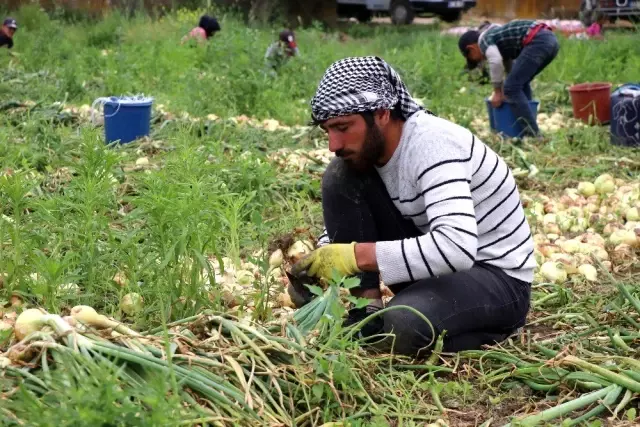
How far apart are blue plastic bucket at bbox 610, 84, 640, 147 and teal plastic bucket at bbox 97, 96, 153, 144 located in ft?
10.7

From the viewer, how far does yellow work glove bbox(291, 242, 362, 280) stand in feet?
9.45

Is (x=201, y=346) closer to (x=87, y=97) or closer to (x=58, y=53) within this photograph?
(x=87, y=97)

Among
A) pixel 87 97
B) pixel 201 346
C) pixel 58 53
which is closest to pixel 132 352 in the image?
pixel 201 346

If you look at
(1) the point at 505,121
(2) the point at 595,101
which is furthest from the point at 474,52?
(2) the point at 595,101

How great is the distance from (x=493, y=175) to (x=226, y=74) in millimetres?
4572

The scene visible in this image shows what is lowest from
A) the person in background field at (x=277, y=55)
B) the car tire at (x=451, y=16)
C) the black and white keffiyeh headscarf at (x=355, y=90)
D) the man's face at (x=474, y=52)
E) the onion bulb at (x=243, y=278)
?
the car tire at (x=451, y=16)

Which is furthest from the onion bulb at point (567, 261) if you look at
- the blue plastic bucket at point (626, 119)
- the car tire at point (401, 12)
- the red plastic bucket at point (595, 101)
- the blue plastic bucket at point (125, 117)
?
the car tire at point (401, 12)

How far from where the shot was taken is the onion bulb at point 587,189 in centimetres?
539

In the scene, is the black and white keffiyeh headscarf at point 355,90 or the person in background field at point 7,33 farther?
the person in background field at point 7,33

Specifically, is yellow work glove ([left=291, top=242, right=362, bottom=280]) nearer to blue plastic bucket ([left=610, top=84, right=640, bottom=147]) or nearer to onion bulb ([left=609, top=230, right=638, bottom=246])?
onion bulb ([left=609, top=230, right=638, bottom=246])

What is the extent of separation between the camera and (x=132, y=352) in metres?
2.29

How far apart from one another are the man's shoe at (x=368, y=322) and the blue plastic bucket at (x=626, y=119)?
12.7ft

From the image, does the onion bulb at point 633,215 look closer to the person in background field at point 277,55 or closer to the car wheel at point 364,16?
the person in background field at point 277,55

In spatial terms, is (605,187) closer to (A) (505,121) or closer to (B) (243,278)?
(A) (505,121)
